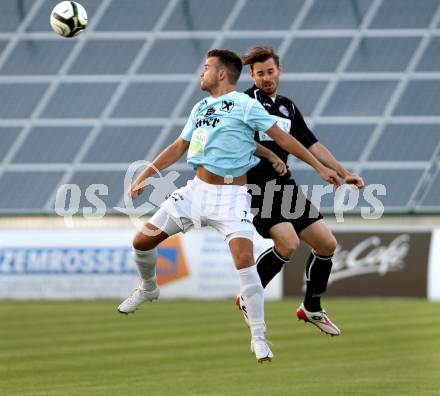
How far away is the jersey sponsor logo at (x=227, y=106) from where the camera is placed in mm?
10320

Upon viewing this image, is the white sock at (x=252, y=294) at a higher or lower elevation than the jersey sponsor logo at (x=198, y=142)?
lower

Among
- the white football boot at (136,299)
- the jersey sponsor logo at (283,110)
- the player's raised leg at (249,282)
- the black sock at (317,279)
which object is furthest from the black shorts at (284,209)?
the white football boot at (136,299)

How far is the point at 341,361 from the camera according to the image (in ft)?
46.7

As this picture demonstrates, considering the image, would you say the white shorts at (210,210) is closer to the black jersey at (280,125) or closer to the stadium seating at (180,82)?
the black jersey at (280,125)

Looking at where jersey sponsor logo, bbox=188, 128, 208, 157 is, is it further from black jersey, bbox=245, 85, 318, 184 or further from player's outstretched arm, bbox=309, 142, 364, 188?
player's outstretched arm, bbox=309, 142, 364, 188

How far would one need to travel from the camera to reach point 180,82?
31609mm

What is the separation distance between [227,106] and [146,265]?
5.66 feet

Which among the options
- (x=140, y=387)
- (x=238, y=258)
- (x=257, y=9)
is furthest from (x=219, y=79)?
(x=257, y=9)

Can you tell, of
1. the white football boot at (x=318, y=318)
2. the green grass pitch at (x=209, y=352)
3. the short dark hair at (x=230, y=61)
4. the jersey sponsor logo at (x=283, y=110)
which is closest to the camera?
the short dark hair at (x=230, y=61)

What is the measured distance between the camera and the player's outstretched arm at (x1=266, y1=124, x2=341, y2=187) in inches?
396

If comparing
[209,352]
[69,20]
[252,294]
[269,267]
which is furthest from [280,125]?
[209,352]

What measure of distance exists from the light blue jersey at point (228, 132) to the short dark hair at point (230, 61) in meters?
0.18

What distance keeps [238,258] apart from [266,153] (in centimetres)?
98

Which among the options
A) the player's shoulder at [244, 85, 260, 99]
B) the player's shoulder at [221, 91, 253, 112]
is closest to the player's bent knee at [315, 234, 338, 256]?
the player's shoulder at [244, 85, 260, 99]
